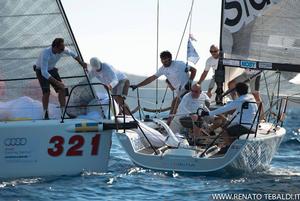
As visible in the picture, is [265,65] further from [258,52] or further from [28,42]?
[28,42]

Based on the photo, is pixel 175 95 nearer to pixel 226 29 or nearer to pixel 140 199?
pixel 226 29

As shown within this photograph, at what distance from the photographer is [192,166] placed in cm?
1255

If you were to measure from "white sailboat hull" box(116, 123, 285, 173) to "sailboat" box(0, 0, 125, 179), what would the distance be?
16.8 inches

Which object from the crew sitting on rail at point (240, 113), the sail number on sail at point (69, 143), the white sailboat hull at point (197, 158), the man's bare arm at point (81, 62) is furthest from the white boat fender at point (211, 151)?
the man's bare arm at point (81, 62)

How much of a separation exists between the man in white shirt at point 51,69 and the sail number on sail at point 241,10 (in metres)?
2.90

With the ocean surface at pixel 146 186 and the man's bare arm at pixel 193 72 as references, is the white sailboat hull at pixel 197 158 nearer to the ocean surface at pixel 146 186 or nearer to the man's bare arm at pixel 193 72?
the ocean surface at pixel 146 186

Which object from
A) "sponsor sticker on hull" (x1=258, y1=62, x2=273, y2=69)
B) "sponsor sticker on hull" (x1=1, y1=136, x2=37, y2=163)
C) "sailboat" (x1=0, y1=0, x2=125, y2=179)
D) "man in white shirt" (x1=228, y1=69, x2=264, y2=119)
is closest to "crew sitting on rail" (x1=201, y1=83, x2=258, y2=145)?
"sponsor sticker on hull" (x1=258, y1=62, x2=273, y2=69)

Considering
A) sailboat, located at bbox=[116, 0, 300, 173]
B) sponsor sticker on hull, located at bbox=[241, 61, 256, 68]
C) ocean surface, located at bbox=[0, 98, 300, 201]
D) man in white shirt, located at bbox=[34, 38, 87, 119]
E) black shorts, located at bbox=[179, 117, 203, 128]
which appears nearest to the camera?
ocean surface, located at bbox=[0, 98, 300, 201]

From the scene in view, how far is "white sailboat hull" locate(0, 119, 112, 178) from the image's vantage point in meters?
12.4

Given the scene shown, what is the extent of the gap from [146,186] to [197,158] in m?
0.99

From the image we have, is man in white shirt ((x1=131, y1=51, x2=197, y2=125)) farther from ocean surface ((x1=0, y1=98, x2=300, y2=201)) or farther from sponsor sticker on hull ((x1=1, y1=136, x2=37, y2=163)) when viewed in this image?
sponsor sticker on hull ((x1=1, y1=136, x2=37, y2=163))

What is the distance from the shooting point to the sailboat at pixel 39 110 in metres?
12.4

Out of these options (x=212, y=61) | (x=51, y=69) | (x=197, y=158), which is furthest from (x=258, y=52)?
(x=51, y=69)

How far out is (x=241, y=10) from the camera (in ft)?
47.9
